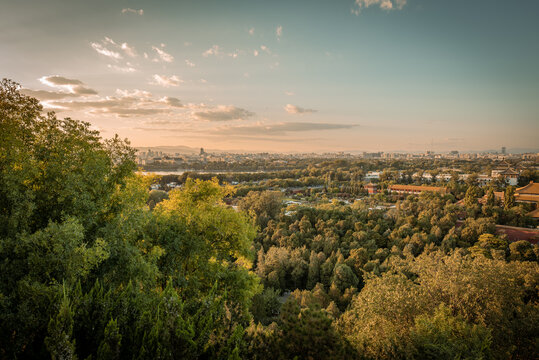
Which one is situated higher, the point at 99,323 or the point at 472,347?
the point at 99,323

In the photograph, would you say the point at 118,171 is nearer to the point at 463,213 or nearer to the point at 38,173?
the point at 38,173

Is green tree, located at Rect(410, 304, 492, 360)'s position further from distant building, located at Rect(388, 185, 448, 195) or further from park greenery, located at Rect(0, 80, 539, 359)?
distant building, located at Rect(388, 185, 448, 195)

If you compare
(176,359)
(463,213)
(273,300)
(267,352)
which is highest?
(176,359)

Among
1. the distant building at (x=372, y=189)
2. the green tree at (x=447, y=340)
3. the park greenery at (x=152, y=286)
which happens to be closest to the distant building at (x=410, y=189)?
the distant building at (x=372, y=189)

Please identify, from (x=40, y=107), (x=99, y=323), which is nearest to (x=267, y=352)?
(x=99, y=323)

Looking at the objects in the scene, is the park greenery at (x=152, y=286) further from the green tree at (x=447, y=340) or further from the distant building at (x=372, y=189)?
the distant building at (x=372, y=189)

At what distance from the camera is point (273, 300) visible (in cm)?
1764

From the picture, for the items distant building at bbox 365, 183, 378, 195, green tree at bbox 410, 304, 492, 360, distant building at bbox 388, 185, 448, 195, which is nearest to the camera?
green tree at bbox 410, 304, 492, 360

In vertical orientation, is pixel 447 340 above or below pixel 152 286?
below

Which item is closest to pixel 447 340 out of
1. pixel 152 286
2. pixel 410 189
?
pixel 152 286

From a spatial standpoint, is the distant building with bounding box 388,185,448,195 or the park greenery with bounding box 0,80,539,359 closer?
the park greenery with bounding box 0,80,539,359

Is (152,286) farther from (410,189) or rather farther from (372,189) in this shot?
(372,189)

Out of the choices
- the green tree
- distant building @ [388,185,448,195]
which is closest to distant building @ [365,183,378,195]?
distant building @ [388,185,448,195]

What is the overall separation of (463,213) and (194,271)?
36788 millimetres
